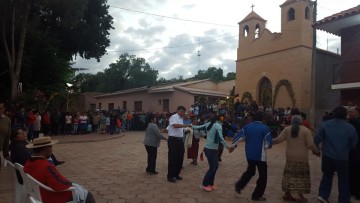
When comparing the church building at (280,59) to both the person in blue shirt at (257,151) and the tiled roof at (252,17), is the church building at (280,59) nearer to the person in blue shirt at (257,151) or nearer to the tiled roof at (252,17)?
the tiled roof at (252,17)

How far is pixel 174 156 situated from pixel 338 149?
11.1 ft

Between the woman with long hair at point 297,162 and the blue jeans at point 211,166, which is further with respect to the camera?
the blue jeans at point 211,166

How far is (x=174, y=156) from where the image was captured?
7.78 meters

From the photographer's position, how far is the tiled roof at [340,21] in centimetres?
1240

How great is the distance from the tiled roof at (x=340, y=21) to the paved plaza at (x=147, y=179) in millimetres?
5141

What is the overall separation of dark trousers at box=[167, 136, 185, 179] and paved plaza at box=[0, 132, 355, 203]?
0.79 feet

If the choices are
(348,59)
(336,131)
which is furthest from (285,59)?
(336,131)

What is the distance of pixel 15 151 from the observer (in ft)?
18.6

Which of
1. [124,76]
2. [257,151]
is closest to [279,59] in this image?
[257,151]

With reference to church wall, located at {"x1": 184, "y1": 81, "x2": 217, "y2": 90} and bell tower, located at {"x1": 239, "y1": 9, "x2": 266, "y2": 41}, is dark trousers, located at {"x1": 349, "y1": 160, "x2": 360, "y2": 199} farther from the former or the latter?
church wall, located at {"x1": 184, "y1": 81, "x2": 217, "y2": 90}

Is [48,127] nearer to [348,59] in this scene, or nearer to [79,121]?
[79,121]

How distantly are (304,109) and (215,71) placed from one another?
3644cm

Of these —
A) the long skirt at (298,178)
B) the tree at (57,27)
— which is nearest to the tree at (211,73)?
the tree at (57,27)

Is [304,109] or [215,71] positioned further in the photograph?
[215,71]
